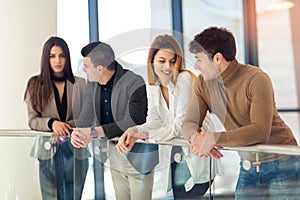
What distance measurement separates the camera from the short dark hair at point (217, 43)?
1.79 meters

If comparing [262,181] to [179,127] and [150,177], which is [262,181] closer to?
[179,127]

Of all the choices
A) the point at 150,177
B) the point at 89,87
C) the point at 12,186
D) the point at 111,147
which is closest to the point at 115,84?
the point at 89,87

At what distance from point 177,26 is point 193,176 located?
2506 millimetres

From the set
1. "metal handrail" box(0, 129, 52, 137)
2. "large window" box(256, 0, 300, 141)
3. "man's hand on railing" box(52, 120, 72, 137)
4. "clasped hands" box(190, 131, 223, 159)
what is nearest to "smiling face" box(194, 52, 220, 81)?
"clasped hands" box(190, 131, 223, 159)

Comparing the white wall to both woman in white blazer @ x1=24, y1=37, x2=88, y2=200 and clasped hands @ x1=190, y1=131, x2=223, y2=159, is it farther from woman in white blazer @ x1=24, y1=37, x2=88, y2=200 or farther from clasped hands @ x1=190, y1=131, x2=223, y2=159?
clasped hands @ x1=190, y1=131, x2=223, y2=159

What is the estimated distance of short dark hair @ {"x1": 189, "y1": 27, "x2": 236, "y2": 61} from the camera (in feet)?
5.88

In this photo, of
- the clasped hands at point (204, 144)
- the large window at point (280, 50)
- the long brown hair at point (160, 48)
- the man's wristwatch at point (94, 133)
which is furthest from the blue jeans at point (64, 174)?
the large window at point (280, 50)

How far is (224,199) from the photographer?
202cm

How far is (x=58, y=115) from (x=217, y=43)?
1069 mm

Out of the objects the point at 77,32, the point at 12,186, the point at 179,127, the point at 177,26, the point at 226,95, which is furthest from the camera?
the point at 177,26

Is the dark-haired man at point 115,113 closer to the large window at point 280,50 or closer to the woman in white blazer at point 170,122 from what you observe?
the woman in white blazer at point 170,122

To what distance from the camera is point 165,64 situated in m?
2.04

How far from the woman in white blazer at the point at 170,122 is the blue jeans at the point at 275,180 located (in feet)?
0.67

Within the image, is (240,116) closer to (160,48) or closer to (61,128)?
(160,48)
